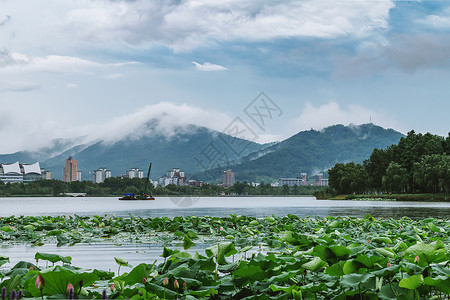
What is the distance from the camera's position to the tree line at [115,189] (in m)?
115

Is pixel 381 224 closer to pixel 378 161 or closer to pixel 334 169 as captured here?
pixel 378 161

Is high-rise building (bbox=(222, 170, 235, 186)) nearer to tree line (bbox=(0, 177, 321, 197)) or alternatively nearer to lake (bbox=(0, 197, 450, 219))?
tree line (bbox=(0, 177, 321, 197))

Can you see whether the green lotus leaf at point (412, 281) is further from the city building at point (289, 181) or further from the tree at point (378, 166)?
the city building at point (289, 181)

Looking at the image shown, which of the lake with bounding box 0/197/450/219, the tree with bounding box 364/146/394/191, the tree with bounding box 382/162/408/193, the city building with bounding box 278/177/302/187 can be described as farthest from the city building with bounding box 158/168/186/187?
the lake with bounding box 0/197/450/219

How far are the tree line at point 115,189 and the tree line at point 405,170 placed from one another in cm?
4055

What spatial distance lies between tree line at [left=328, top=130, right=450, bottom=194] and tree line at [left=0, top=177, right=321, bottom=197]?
133 feet

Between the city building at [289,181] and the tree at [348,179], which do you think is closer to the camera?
the tree at [348,179]

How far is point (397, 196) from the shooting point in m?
65.8

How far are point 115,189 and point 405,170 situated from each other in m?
81.2

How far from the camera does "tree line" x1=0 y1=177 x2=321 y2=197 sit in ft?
377

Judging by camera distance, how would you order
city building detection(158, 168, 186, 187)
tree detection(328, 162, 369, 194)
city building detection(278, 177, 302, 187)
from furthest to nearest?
city building detection(278, 177, 302, 187) < city building detection(158, 168, 186, 187) < tree detection(328, 162, 369, 194)

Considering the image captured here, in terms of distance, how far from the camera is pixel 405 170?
2611 inches

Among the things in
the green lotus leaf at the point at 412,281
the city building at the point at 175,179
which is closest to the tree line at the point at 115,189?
the city building at the point at 175,179

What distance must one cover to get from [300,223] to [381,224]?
238 cm
